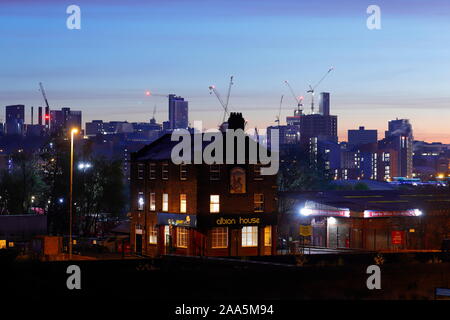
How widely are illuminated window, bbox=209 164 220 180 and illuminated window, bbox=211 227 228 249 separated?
461 cm

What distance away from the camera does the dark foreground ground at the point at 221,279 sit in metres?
43.8

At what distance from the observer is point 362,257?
189 ft

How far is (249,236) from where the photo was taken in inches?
2847

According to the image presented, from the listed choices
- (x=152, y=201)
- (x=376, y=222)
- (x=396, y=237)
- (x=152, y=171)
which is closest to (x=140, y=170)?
(x=152, y=171)

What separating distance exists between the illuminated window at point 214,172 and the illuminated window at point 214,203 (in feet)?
5.32

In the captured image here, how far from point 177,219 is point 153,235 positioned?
14.7 ft

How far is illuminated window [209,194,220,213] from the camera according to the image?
7125 cm

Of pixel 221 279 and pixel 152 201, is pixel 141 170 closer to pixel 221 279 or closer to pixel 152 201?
pixel 152 201

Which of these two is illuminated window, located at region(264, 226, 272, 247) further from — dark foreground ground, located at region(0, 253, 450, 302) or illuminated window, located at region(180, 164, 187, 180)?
dark foreground ground, located at region(0, 253, 450, 302)

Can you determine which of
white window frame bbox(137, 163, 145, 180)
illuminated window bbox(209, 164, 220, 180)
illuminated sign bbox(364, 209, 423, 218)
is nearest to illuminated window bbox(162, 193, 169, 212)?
white window frame bbox(137, 163, 145, 180)

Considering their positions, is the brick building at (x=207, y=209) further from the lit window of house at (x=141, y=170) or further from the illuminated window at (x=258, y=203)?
the lit window of house at (x=141, y=170)

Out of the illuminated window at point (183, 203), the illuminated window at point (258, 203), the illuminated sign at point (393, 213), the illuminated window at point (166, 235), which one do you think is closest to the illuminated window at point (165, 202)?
the illuminated window at point (166, 235)
